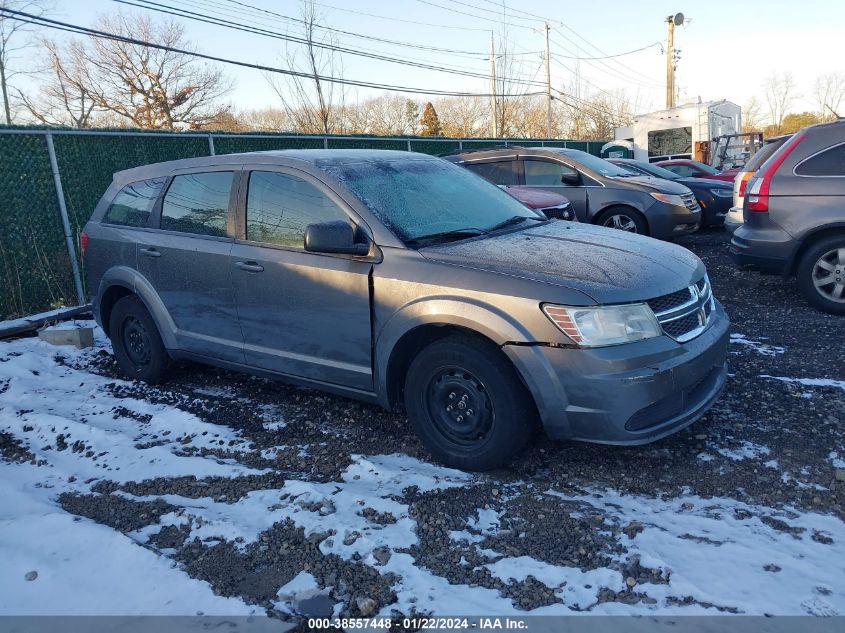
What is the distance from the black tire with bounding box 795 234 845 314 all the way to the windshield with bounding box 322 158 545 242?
3.30m

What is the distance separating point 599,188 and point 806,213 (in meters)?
4.20

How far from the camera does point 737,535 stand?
280 centimetres

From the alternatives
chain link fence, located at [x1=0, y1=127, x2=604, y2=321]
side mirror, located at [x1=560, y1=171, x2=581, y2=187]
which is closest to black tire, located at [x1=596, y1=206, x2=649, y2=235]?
side mirror, located at [x1=560, y1=171, x2=581, y2=187]

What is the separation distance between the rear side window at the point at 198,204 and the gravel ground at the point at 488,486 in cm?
129

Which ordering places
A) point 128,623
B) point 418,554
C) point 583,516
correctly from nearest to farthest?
point 128,623 < point 418,554 < point 583,516

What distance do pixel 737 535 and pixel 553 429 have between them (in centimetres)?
92

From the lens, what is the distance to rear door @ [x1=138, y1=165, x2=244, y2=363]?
4.39 metres

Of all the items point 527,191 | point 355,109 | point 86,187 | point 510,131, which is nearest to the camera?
point 86,187

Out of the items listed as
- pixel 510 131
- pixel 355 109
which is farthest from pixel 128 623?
pixel 510 131

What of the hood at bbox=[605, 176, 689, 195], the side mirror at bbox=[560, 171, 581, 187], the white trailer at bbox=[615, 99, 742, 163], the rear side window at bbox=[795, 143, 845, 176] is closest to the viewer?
the rear side window at bbox=[795, 143, 845, 176]

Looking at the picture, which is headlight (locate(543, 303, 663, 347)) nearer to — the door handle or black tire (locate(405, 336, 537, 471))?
black tire (locate(405, 336, 537, 471))

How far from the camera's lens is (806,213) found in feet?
20.1

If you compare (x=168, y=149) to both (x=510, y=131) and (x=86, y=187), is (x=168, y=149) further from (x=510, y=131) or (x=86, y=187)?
(x=510, y=131)

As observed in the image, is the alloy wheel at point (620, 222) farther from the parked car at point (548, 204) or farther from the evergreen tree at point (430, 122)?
the evergreen tree at point (430, 122)
